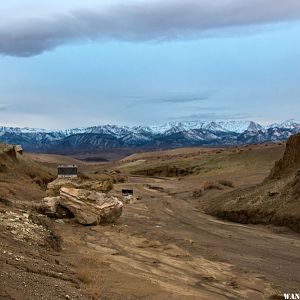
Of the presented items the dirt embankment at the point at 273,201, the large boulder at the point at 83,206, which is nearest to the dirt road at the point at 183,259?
the large boulder at the point at 83,206

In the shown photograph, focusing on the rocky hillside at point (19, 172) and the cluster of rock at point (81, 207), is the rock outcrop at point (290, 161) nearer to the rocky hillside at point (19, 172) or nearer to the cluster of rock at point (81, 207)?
the cluster of rock at point (81, 207)

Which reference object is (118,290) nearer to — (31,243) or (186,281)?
(186,281)

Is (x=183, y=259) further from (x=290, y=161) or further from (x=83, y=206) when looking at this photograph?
(x=290, y=161)

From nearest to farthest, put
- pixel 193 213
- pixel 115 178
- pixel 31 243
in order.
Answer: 1. pixel 31 243
2. pixel 193 213
3. pixel 115 178

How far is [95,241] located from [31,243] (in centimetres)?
466

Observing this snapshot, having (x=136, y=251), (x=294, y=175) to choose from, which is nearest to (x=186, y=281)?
(x=136, y=251)

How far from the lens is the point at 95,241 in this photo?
768 inches

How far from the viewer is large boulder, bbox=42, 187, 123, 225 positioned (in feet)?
76.4

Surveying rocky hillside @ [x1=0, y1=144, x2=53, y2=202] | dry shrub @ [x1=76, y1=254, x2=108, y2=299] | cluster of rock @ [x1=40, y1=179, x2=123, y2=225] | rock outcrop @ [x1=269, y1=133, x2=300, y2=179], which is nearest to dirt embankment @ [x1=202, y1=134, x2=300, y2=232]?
rock outcrop @ [x1=269, y1=133, x2=300, y2=179]

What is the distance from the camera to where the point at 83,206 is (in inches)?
928

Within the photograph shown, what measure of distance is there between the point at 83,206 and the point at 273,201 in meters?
9.96

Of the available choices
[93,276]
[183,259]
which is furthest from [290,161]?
[93,276]

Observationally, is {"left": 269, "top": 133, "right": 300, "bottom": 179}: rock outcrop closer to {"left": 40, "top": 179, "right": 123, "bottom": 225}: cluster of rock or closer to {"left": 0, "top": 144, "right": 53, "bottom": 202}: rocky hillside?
{"left": 40, "top": 179, "right": 123, "bottom": 225}: cluster of rock

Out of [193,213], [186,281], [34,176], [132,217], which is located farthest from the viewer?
[34,176]
